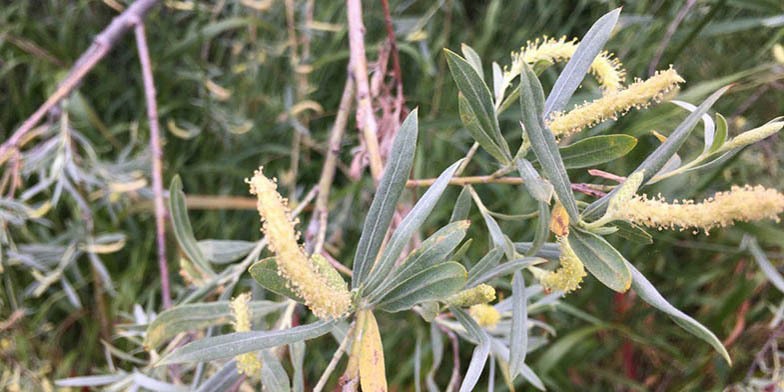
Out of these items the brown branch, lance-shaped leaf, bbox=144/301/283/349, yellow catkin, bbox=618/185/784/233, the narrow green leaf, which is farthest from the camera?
the brown branch

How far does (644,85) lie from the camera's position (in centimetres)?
41

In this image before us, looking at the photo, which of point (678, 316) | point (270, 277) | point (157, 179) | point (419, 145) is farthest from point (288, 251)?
point (419, 145)

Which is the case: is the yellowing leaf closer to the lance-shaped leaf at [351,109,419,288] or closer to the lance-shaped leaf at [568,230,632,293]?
the lance-shaped leaf at [351,109,419,288]

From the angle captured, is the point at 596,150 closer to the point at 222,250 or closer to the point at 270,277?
the point at 270,277

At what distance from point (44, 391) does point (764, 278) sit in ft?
3.83

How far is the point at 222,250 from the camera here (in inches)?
28.5

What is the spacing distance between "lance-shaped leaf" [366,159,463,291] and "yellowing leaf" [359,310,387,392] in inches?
1.4

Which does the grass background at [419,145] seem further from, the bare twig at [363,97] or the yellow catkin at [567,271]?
the yellow catkin at [567,271]

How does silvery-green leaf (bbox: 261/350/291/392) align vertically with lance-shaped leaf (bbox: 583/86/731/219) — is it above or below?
below

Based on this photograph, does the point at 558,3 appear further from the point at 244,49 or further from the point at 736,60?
the point at 244,49

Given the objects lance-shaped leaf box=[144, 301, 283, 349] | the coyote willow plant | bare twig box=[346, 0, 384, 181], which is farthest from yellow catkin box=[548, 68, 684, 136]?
lance-shaped leaf box=[144, 301, 283, 349]

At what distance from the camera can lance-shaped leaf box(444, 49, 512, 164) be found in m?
0.46

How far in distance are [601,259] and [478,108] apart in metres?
0.15

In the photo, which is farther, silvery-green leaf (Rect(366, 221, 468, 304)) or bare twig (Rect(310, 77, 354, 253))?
bare twig (Rect(310, 77, 354, 253))
